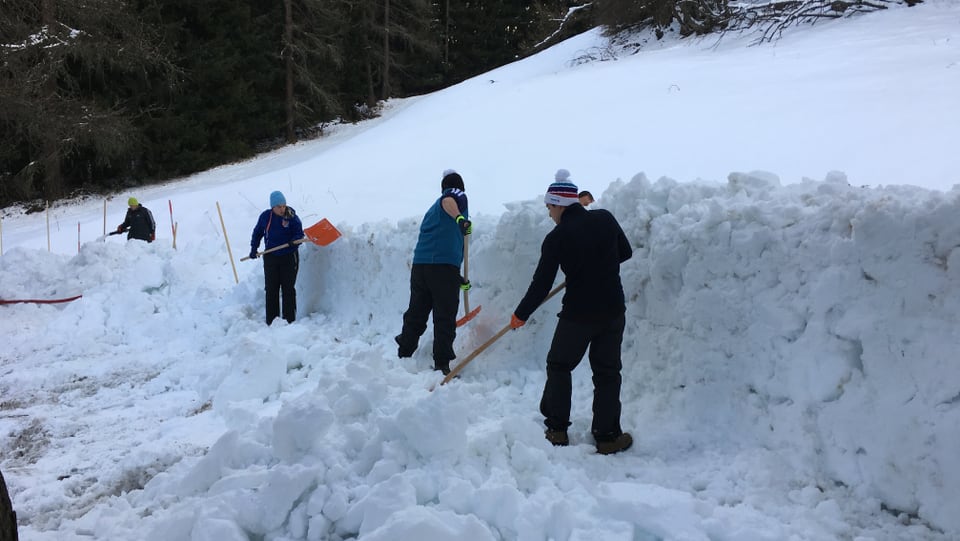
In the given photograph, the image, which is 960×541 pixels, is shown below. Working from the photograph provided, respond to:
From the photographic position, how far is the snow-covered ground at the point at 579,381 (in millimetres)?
2957

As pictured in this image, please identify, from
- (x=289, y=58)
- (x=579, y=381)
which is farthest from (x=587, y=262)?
(x=289, y=58)

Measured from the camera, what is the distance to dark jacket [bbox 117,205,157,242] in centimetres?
1005

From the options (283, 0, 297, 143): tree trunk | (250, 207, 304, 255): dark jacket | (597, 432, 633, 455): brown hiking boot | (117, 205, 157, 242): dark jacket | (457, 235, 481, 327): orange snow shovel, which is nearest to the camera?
(597, 432, 633, 455): brown hiking boot

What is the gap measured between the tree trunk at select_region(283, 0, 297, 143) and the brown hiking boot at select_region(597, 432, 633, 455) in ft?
65.6

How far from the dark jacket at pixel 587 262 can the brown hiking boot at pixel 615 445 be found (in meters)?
0.75

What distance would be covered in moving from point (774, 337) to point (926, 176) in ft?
10.9

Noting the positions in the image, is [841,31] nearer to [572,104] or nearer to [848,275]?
[572,104]

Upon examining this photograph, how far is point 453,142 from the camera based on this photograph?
12031mm

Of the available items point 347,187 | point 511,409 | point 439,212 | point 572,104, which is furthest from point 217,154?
point 511,409

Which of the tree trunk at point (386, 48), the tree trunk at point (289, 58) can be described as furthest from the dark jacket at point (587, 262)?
the tree trunk at point (386, 48)

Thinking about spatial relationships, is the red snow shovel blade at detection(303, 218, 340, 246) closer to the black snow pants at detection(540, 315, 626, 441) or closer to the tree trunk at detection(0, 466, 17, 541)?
the black snow pants at detection(540, 315, 626, 441)

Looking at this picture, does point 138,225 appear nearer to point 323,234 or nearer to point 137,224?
point 137,224

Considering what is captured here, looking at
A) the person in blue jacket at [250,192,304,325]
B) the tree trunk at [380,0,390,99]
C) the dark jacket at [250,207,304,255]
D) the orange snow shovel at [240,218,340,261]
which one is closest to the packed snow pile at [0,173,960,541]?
the person in blue jacket at [250,192,304,325]

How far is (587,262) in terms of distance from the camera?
3.77m
